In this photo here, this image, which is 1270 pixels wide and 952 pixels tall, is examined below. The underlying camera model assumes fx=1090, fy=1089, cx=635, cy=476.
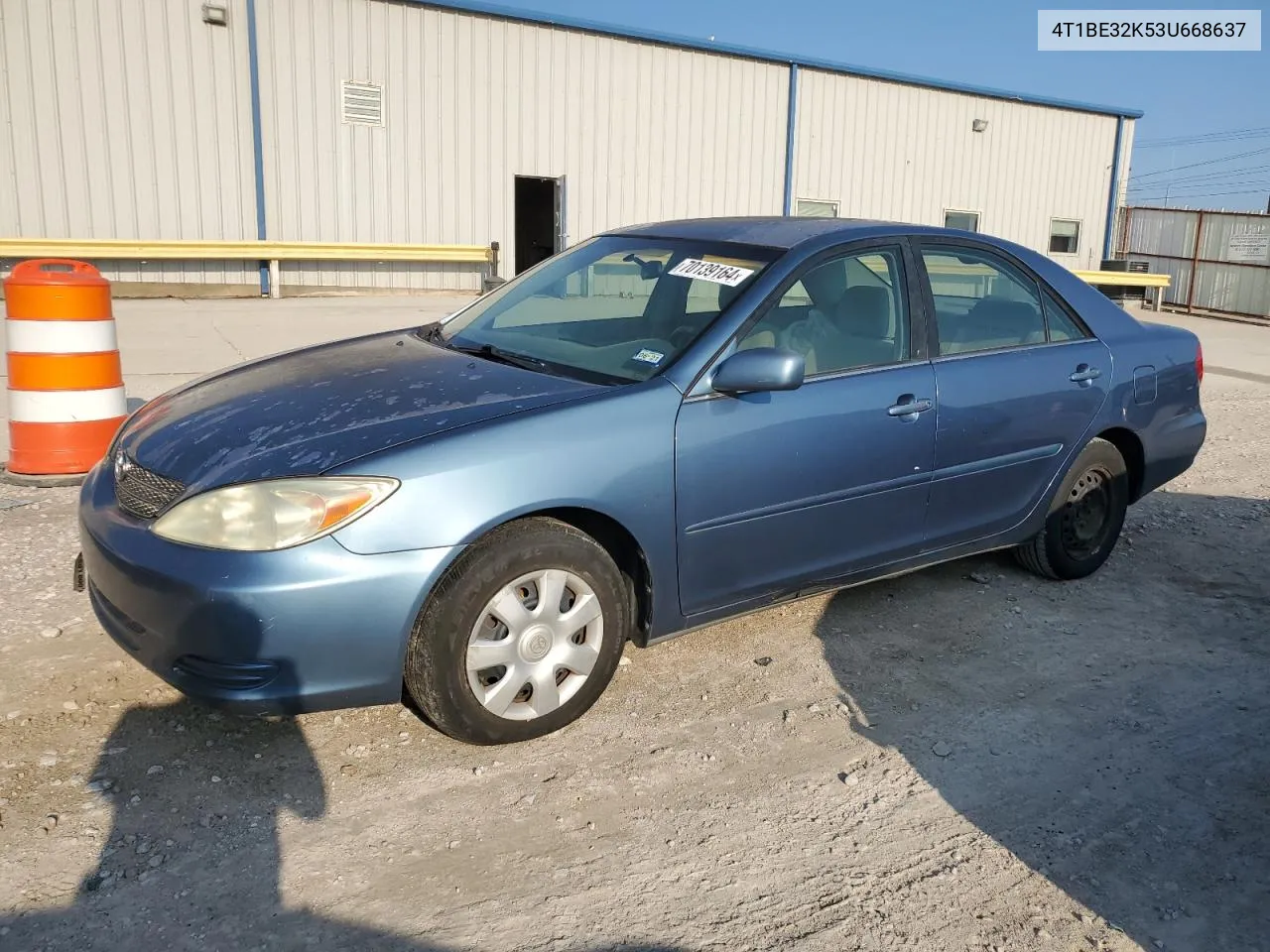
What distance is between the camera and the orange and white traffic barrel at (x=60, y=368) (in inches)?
216

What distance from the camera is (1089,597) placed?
4.79 m

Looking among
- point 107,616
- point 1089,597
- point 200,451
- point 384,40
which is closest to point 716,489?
point 200,451

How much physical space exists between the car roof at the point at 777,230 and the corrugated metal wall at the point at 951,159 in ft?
53.1

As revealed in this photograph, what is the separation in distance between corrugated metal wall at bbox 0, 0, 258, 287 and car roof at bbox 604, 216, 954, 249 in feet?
42.2

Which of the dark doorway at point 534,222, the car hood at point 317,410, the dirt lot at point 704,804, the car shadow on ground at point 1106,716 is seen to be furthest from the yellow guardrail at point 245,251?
the car shadow on ground at point 1106,716

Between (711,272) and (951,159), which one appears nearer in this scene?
(711,272)

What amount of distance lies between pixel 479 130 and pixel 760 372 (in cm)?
1480

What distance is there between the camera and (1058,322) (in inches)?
185

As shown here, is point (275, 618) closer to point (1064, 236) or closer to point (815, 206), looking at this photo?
point (815, 206)

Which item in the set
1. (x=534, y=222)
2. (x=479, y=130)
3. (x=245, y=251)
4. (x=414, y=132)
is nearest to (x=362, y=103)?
(x=414, y=132)

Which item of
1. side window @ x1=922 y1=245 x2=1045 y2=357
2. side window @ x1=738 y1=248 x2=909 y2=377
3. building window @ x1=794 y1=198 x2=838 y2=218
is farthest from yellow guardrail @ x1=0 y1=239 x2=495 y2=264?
side window @ x1=738 y1=248 x2=909 y2=377

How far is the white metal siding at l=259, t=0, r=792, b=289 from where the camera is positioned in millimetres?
15883

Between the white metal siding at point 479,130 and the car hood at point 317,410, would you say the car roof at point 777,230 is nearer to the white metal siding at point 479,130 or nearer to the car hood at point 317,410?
the car hood at point 317,410

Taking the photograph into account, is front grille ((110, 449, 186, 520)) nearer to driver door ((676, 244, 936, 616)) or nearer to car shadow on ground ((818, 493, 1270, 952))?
driver door ((676, 244, 936, 616))
